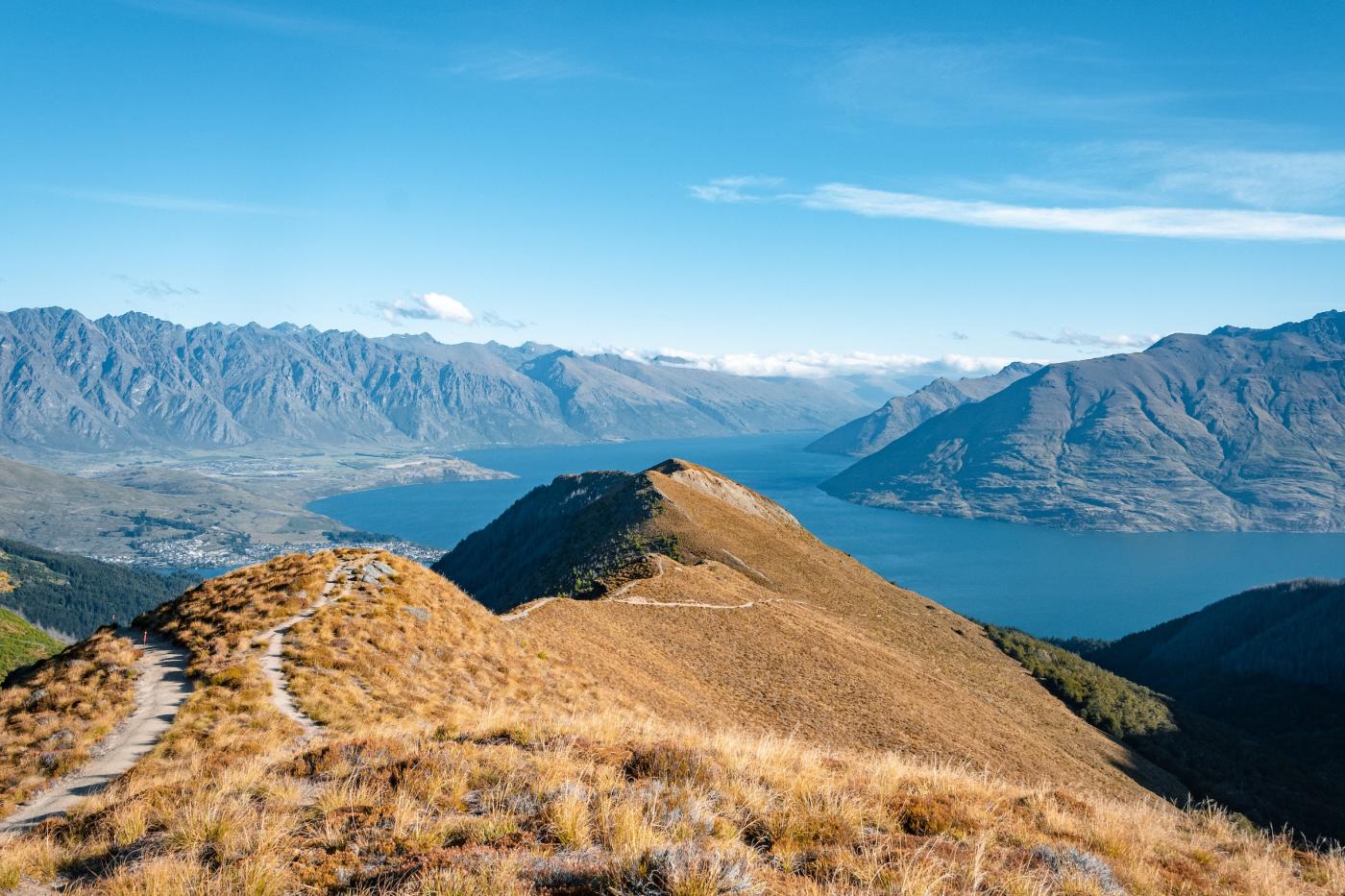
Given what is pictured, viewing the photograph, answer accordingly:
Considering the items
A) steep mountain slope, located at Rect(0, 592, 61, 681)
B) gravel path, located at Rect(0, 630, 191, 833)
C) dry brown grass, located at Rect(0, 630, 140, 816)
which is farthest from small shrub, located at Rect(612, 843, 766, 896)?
steep mountain slope, located at Rect(0, 592, 61, 681)

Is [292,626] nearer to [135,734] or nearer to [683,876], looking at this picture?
[135,734]

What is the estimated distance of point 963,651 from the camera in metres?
59.2

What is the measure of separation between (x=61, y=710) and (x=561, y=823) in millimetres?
15120

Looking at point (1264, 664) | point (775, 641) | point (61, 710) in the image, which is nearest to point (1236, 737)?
point (775, 641)

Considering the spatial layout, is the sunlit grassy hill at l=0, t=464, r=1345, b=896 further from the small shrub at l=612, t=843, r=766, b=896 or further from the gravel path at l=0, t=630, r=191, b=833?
the gravel path at l=0, t=630, r=191, b=833

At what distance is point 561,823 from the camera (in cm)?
880

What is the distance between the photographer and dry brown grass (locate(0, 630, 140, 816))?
14.1m

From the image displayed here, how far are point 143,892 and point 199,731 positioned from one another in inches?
393

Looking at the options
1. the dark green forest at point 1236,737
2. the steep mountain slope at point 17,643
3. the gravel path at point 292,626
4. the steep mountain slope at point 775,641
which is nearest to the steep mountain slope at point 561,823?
the gravel path at point 292,626

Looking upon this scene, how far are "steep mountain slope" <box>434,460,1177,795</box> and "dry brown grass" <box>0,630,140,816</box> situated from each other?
13808 mm

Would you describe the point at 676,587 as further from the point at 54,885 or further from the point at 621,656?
the point at 54,885

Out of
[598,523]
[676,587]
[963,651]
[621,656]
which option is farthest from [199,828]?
[598,523]

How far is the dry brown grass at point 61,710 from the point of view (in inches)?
557

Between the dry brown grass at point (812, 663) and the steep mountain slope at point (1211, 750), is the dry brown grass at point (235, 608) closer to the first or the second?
the dry brown grass at point (812, 663)
